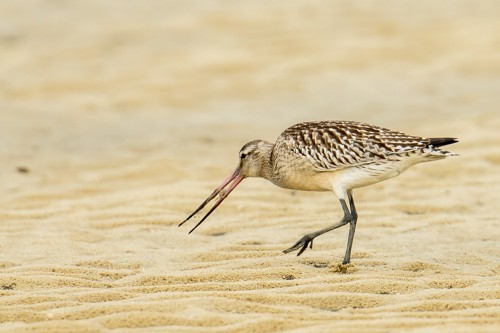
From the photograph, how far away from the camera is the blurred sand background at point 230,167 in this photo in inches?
236

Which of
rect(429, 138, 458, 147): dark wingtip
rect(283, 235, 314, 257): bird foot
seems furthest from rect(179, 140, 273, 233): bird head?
rect(429, 138, 458, 147): dark wingtip

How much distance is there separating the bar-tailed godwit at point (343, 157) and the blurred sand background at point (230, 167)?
477mm

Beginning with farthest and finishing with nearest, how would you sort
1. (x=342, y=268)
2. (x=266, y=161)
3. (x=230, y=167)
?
(x=230, y=167) < (x=266, y=161) < (x=342, y=268)

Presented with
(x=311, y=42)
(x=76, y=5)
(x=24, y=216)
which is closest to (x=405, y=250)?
(x=24, y=216)

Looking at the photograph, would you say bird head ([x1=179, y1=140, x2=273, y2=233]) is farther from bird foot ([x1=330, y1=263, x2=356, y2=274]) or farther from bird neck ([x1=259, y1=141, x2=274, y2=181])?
bird foot ([x1=330, y1=263, x2=356, y2=274])

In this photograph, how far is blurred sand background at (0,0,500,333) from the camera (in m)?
5.98

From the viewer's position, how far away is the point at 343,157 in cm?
732

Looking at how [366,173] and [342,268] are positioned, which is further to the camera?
[366,173]

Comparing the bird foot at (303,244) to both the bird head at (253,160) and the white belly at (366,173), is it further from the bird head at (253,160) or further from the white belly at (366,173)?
the bird head at (253,160)

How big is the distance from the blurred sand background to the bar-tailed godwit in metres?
0.48

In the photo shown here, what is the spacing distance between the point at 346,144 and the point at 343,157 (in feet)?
0.36

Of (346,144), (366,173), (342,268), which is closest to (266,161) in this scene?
(346,144)

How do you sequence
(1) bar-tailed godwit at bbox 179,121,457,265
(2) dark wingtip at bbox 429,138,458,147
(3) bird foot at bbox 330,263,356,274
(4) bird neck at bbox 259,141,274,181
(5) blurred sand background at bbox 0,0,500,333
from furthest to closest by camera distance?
(4) bird neck at bbox 259,141,274,181 < (1) bar-tailed godwit at bbox 179,121,457,265 < (2) dark wingtip at bbox 429,138,458,147 < (3) bird foot at bbox 330,263,356,274 < (5) blurred sand background at bbox 0,0,500,333

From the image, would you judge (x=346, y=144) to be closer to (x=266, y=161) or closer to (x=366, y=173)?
(x=366, y=173)
